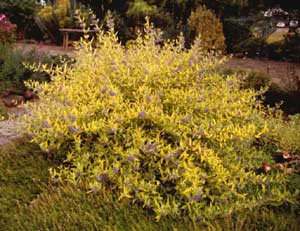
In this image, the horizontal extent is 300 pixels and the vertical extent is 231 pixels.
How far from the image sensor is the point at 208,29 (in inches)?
447

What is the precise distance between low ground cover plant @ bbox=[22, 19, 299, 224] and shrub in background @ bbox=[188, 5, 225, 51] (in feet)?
23.6

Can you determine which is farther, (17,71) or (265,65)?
(265,65)

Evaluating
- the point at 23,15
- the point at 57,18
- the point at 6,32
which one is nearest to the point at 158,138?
the point at 6,32

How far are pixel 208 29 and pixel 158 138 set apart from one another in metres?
8.40

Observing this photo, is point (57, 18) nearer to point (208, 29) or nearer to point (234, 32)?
point (208, 29)

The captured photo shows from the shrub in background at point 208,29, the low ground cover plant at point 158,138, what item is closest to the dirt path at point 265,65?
the shrub in background at point 208,29

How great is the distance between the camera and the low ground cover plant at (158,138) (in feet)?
10.4

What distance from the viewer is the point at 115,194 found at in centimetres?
333

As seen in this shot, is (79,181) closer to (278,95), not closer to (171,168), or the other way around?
(171,168)

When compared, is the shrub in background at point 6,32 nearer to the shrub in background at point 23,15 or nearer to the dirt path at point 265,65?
the shrub in background at point 23,15

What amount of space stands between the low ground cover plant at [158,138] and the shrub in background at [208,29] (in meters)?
7.19

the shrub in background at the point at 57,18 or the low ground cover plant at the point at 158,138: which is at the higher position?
the low ground cover plant at the point at 158,138

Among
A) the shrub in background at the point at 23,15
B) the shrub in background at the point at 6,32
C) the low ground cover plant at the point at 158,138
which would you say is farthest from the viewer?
the shrub in background at the point at 23,15

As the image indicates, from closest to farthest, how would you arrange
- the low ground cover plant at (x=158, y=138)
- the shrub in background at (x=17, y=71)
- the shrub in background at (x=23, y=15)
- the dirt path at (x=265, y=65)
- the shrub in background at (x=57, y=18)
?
the low ground cover plant at (x=158, y=138) < the shrub in background at (x=17, y=71) < the dirt path at (x=265, y=65) < the shrub in background at (x=57, y=18) < the shrub in background at (x=23, y=15)
